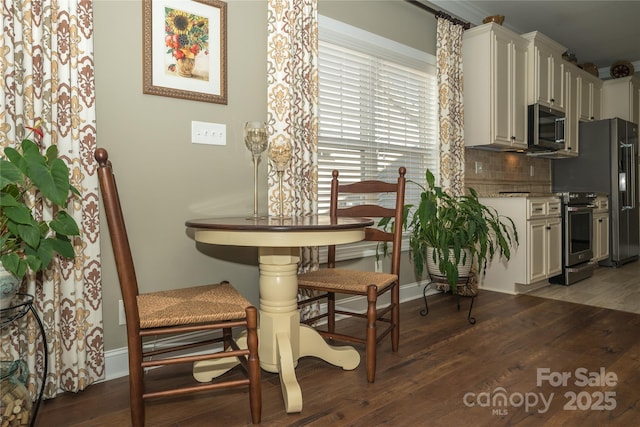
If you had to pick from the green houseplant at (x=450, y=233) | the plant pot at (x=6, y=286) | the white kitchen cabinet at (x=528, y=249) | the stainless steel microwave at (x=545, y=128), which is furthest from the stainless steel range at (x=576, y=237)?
the plant pot at (x=6, y=286)

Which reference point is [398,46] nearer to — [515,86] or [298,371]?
[515,86]

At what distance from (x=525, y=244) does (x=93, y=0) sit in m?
3.53

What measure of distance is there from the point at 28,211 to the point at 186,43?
1.25 meters

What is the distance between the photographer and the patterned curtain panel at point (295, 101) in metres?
2.58

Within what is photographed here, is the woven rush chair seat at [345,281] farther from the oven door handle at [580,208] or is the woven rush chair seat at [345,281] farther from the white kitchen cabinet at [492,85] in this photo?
the oven door handle at [580,208]

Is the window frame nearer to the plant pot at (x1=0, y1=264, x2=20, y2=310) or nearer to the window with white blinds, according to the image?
the window with white blinds

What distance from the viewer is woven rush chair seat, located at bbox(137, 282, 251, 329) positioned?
157cm

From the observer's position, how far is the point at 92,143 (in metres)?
1.96

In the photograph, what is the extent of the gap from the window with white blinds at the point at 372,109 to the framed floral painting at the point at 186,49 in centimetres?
81

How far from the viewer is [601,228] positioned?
509cm

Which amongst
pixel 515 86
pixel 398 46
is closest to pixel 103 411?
pixel 398 46

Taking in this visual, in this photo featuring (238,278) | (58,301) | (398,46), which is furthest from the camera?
(398,46)

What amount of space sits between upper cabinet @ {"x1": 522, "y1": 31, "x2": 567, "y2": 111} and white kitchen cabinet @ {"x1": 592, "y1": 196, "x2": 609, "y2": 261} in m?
1.20

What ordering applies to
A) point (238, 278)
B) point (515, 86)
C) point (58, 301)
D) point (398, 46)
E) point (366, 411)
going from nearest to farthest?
point (366, 411)
point (58, 301)
point (238, 278)
point (398, 46)
point (515, 86)
